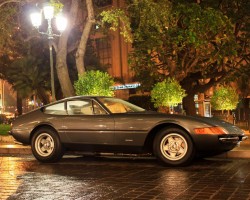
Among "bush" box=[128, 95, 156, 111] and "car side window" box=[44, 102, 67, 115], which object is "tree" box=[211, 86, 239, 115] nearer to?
"bush" box=[128, 95, 156, 111]

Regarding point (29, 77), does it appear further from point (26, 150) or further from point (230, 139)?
point (230, 139)

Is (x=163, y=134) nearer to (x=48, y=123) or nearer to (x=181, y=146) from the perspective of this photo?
(x=181, y=146)

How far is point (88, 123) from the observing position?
907 cm

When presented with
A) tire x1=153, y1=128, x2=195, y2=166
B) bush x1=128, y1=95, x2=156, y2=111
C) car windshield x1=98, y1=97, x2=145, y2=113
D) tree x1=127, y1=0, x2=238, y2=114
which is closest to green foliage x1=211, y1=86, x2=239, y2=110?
tree x1=127, y1=0, x2=238, y2=114

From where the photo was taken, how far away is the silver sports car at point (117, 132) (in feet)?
27.5

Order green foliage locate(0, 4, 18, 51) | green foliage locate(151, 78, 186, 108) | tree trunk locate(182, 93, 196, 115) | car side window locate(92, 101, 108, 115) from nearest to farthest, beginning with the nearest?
car side window locate(92, 101, 108, 115), green foliage locate(151, 78, 186, 108), green foliage locate(0, 4, 18, 51), tree trunk locate(182, 93, 196, 115)

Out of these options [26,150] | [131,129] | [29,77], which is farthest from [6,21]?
[131,129]

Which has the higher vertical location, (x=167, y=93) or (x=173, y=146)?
(x=167, y=93)

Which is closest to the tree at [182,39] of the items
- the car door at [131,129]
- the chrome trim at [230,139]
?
the car door at [131,129]

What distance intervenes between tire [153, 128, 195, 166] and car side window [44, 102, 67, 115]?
7.12 feet

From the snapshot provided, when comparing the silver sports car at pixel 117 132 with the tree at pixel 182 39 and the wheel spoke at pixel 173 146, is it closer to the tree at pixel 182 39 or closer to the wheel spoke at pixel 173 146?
the wheel spoke at pixel 173 146

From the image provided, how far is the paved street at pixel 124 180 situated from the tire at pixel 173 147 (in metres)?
0.21

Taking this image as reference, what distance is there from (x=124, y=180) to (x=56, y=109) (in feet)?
10.4

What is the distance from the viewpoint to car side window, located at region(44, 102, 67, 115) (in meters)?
9.64
